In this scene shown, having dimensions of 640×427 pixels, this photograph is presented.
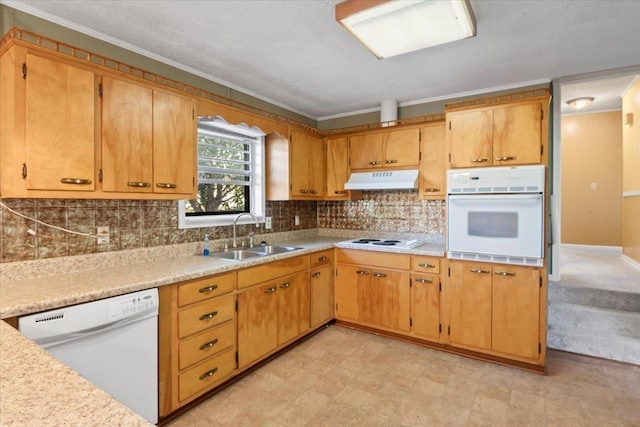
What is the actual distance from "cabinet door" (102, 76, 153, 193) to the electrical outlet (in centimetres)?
40

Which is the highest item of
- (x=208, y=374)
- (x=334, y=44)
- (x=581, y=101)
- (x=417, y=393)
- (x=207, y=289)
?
(x=581, y=101)

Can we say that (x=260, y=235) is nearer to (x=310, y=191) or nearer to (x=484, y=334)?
(x=310, y=191)

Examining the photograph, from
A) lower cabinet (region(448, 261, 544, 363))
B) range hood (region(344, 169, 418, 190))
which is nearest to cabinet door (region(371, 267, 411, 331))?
lower cabinet (region(448, 261, 544, 363))

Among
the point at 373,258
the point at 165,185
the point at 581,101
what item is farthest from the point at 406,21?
the point at 581,101

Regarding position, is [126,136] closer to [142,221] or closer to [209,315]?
[142,221]

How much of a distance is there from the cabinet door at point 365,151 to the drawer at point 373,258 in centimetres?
99

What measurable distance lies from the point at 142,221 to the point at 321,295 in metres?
1.82

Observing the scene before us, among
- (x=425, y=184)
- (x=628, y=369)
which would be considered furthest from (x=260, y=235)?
(x=628, y=369)

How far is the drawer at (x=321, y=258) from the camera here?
10.9ft

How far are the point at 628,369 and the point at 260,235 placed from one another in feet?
11.2

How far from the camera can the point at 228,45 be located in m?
2.49

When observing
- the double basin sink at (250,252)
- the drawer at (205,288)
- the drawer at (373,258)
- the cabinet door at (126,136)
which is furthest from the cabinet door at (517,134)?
the cabinet door at (126,136)

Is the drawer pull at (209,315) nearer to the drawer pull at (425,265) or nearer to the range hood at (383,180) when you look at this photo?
the drawer pull at (425,265)

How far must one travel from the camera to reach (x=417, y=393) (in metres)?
2.41
